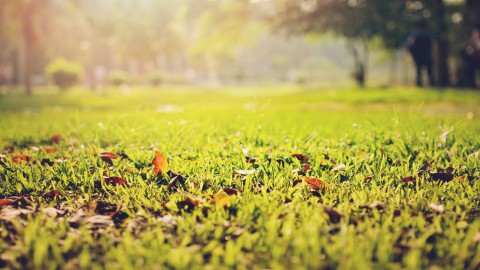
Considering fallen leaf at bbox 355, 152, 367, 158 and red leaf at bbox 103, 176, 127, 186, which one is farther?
fallen leaf at bbox 355, 152, 367, 158

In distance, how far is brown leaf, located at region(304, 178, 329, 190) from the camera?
7.80 ft

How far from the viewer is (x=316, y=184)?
7.91 feet

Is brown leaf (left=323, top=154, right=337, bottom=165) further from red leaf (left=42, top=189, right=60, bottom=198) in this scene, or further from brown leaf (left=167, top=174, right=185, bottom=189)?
red leaf (left=42, top=189, right=60, bottom=198)

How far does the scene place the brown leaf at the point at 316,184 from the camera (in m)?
2.38

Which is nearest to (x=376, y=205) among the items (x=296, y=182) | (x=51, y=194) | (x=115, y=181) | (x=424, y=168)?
(x=296, y=182)

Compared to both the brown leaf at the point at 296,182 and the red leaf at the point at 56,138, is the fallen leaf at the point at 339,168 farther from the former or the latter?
the red leaf at the point at 56,138

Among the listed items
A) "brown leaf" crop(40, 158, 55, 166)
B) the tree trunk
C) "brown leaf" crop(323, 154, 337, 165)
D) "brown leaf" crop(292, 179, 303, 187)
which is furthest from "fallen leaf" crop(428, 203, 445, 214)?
the tree trunk

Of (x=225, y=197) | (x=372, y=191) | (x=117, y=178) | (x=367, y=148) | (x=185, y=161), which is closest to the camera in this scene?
(x=225, y=197)

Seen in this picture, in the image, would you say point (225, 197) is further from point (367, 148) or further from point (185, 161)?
point (367, 148)

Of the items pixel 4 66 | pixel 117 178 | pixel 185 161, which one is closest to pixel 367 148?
pixel 185 161

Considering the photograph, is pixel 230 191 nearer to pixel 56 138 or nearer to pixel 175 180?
pixel 175 180

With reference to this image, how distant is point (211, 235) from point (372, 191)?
3.36ft

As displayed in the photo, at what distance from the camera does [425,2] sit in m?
20.0

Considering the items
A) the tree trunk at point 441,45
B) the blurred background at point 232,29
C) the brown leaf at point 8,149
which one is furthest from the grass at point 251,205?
the tree trunk at point 441,45
